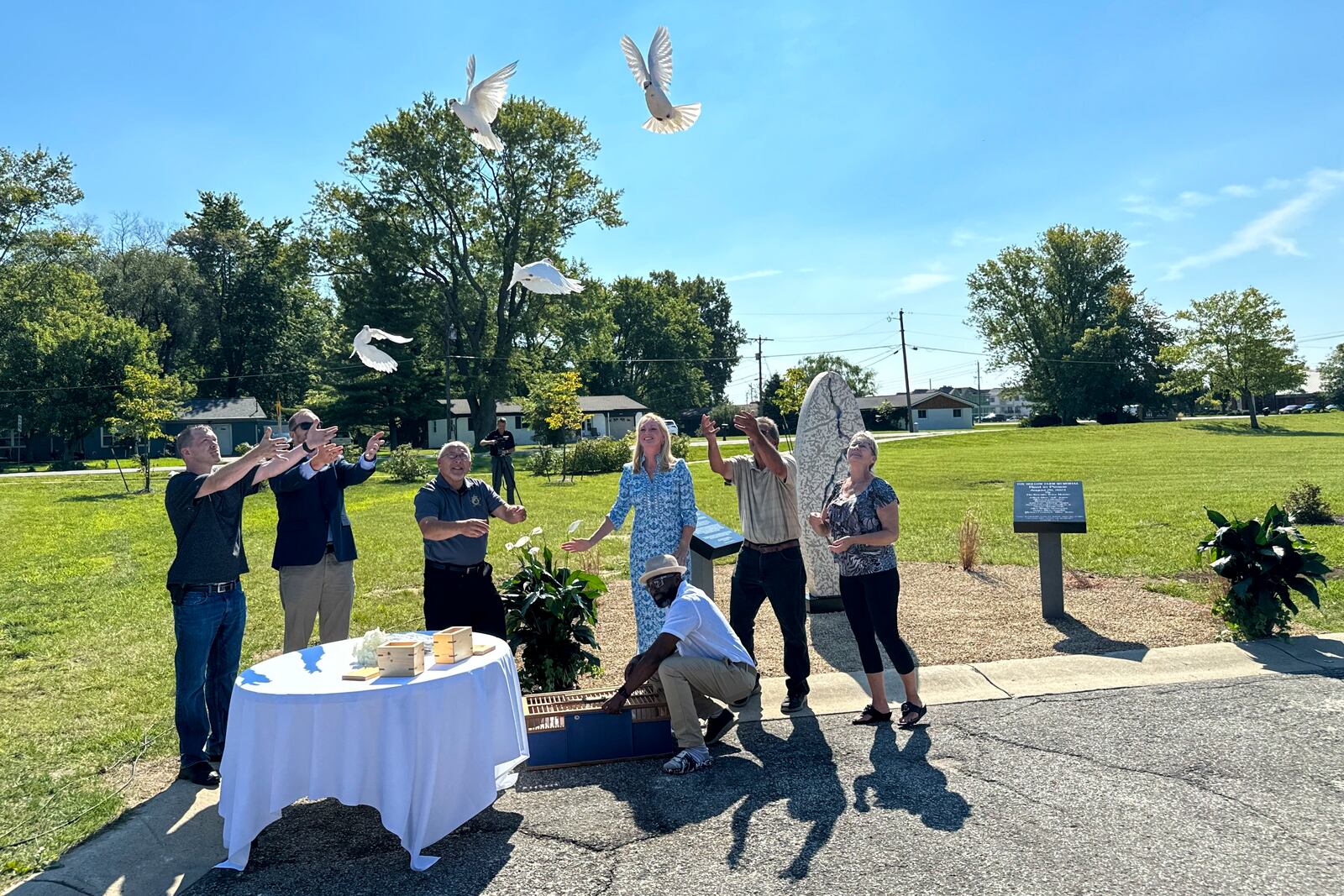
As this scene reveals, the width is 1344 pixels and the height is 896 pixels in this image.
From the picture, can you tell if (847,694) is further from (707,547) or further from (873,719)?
(707,547)

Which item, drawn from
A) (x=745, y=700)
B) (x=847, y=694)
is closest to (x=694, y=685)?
(x=745, y=700)

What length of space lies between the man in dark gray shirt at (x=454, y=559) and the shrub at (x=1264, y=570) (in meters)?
5.62

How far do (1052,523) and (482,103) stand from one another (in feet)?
19.6

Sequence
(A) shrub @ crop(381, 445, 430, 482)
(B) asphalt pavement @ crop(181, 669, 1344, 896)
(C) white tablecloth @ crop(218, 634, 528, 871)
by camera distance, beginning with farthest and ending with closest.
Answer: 1. (A) shrub @ crop(381, 445, 430, 482)
2. (C) white tablecloth @ crop(218, 634, 528, 871)
3. (B) asphalt pavement @ crop(181, 669, 1344, 896)

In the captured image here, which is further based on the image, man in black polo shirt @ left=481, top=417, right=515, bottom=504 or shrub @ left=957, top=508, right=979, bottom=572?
man in black polo shirt @ left=481, top=417, right=515, bottom=504

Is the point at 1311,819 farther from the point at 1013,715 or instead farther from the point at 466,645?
the point at 466,645


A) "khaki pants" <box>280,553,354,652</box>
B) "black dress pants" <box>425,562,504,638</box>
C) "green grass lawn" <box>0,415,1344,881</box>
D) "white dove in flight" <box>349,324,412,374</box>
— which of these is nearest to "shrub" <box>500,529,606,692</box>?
"black dress pants" <box>425,562,504,638</box>

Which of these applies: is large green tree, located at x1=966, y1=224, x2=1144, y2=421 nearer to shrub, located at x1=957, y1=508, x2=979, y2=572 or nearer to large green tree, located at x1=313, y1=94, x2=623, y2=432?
large green tree, located at x1=313, y1=94, x2=623, y2=432

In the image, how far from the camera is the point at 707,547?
6.57 m

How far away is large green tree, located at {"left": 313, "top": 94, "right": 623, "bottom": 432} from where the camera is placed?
41.7 metres

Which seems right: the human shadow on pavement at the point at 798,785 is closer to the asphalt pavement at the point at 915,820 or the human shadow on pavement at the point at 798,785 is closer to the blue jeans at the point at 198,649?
the asphalt pavement at the point at 915,820

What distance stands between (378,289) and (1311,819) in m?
43.6

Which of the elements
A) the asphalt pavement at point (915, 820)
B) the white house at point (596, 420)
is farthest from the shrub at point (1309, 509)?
the white house at point (596, 420)

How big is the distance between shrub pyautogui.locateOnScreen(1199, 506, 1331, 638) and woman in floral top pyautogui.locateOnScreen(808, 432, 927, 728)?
325cm
